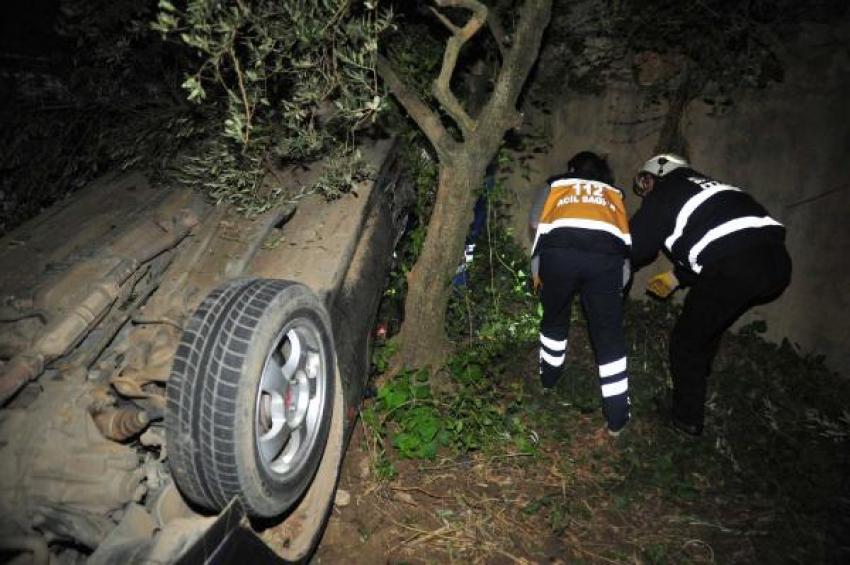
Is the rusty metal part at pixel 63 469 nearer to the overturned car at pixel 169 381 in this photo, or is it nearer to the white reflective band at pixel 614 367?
the overturned car at pixel 169 381

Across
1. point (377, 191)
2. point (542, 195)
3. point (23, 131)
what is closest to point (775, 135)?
point (542, 195)

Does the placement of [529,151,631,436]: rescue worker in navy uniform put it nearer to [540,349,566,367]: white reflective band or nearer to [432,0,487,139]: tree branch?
[540,349,566,367]: white reflective band

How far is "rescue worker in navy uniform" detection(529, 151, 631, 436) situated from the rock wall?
1.74 m

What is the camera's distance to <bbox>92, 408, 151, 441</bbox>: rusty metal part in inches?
77.2

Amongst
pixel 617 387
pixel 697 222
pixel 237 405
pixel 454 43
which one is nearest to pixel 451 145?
pixel 454 43

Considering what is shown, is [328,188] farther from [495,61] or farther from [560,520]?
[495,61]

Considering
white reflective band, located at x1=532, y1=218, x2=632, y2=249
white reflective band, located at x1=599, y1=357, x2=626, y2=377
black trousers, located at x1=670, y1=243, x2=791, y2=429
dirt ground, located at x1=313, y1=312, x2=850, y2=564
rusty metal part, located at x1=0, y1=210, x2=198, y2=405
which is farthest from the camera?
white reflective band, located at x1=599, y1=357, x2=626, y2=377

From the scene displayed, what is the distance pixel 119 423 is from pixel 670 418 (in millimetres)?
3780

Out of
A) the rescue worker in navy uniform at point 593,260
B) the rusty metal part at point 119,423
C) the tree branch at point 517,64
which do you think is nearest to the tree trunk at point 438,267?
the tree branch at point 517,64

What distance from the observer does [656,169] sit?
13.5 ft

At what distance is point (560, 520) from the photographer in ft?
10.3

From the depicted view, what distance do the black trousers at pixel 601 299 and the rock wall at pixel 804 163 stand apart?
1964 mm

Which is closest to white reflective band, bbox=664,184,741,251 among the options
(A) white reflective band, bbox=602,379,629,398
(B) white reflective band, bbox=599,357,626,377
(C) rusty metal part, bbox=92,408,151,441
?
(B) white reflective band, bbox=599,357,626,377

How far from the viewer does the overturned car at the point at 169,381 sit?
5.89 ft
